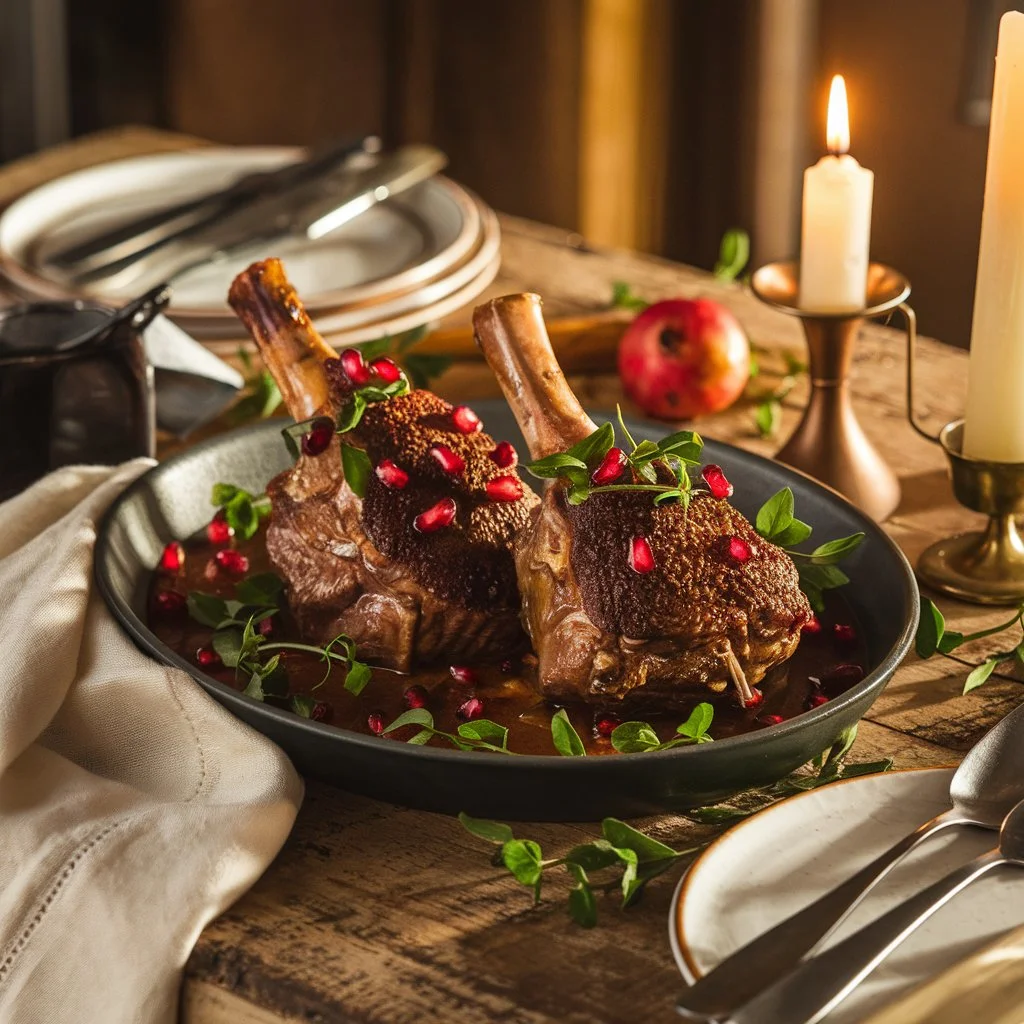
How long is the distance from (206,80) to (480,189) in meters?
0.84

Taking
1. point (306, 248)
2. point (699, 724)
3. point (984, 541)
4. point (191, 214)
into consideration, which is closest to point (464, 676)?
point (699, 724)

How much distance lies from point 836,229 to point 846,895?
928 mm

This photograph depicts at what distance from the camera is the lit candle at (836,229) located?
68.3 inches

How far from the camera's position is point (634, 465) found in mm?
1294

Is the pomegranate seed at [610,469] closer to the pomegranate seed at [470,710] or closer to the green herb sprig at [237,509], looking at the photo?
the pomegranate seed at [470,710]

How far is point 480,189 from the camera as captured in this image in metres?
4.25

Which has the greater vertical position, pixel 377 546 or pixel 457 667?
pixel 377 546

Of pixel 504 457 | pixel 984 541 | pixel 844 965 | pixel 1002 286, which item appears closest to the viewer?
pixel 844 965

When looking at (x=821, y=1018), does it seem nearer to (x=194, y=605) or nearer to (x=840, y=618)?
(x=840, y=618)

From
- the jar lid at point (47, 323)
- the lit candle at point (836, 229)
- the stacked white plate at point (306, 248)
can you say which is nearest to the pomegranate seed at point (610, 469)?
the lit candle at point (836, 229)

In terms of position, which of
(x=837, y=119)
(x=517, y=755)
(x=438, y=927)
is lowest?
(x=438, y=927)

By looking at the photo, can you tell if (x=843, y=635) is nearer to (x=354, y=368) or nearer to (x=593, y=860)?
(x=593, y=860)

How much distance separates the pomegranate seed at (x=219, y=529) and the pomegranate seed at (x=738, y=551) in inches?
22.9

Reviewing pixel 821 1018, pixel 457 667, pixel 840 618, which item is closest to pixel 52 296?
pixel 457 667
